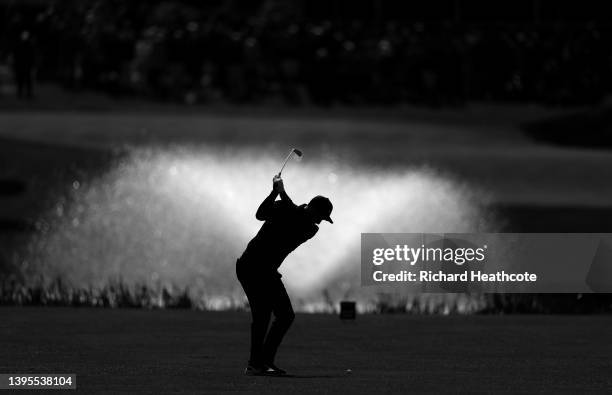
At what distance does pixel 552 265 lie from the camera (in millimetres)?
30031

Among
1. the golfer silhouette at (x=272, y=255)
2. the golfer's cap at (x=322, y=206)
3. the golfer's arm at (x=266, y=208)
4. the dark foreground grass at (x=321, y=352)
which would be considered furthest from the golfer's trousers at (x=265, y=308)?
the golfer's cap at (x=322, y=206)

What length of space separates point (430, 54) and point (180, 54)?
23.9ft

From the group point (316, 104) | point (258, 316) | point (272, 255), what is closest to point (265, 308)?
point (258, 316)

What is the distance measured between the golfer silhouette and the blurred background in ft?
79.0

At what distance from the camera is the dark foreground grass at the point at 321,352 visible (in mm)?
16203

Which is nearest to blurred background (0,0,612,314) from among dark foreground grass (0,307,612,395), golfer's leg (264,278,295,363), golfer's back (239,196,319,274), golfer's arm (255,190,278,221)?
dark foreground grass (0,307,612,395)

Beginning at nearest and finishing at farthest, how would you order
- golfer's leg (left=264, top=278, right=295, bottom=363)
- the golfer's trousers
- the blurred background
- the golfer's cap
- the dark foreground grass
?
the dark foreground grass → the golfer's cap → the golfer's trousers → golfer's leg (left=264, top=278, right=295, bottom=363) → the blurred background

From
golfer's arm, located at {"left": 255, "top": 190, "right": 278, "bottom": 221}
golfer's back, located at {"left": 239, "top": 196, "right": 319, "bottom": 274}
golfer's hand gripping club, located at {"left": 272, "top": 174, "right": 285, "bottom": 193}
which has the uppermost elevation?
golfer's hand gripping club, located at {"left": 272, "top": 174, "right": 285, "bottom": 193}

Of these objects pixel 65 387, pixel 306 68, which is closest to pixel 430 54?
pixel 306 68

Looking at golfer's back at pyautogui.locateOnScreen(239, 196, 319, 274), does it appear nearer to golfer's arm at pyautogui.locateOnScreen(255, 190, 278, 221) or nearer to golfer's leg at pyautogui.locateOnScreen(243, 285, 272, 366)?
golfer's arm at pyautogui.locateOnScreen(255, 190, 278, 221)

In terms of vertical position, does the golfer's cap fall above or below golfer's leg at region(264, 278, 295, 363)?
above

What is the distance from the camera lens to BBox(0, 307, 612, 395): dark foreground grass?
638 inches

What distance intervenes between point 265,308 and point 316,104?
38.1m

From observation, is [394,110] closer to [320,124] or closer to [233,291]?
[320,124]
